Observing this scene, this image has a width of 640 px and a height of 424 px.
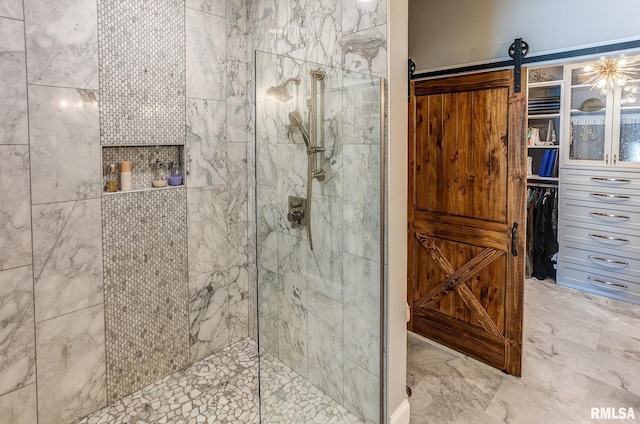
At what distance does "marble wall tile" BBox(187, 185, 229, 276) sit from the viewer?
261 cm

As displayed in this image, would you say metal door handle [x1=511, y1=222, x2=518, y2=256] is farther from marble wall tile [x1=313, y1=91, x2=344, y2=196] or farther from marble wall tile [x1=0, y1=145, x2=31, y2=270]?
marble wall tile [x1=0, y1=145, x2=31, y2=270]

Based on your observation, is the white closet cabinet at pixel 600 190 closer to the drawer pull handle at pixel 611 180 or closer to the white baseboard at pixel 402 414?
the drawer pull handle at pixel 611 180

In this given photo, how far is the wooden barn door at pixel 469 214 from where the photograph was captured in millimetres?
2488

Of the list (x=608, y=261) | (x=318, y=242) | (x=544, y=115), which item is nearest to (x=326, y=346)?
(x=318, y=242)

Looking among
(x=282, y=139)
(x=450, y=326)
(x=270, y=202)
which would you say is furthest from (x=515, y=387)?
(x=282, y=139)

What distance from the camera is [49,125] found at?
77.4 inches

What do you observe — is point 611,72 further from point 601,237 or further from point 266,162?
point 266,162

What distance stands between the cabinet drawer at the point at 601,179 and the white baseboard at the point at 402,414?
10.5ft

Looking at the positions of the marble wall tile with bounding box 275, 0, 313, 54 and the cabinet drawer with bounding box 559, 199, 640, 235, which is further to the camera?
the cabinet drawer with bounding box 559, 199, 640, 235

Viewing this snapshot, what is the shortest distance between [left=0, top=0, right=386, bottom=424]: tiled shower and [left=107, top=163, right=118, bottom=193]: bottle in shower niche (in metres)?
0.07

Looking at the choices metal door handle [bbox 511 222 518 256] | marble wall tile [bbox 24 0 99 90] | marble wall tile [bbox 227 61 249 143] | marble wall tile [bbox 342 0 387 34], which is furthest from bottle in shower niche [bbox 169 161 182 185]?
metal door handle [bbox 511 222 518 256]

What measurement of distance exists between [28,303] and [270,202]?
53.4 inches

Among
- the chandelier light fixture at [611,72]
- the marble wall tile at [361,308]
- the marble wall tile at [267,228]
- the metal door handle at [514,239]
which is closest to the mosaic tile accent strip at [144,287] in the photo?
the marble wall tile at [267,228]

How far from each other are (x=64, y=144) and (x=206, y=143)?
84cm
